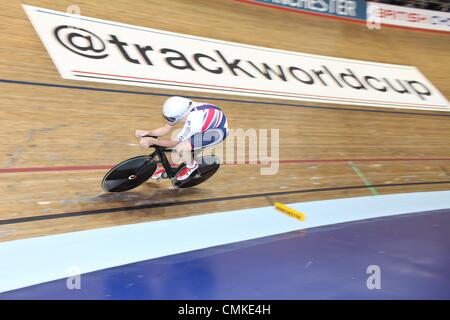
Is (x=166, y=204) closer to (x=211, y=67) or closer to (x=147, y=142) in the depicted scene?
(x=147, y=142)

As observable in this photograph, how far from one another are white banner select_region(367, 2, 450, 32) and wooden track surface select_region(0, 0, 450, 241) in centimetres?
127

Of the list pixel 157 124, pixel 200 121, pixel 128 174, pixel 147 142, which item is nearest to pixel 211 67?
pixel 157 124

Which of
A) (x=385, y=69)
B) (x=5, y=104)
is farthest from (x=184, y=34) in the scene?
(x=385, y=69)

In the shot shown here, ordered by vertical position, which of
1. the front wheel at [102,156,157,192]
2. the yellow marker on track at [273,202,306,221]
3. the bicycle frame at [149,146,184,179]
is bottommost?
the yellow marker on track at [273,202,306,221]

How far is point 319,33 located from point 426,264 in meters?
4.75

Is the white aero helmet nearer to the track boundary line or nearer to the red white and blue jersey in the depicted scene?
the red white and blue jersey

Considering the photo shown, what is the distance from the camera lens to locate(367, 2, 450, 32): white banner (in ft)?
24.3

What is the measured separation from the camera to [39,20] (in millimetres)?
3848

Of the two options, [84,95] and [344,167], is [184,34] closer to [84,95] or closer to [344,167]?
[84,95]

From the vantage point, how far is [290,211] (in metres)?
3.40

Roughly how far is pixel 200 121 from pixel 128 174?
67 cm

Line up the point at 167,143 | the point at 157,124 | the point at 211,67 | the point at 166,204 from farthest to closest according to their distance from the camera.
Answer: the point at 211,67 < the point at 157,124 < the point at 166,204 < the point at 167,143

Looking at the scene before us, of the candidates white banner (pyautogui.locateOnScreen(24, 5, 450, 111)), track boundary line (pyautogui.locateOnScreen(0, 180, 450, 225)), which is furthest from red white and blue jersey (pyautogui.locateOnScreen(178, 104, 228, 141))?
white banner (pyautogui.locateOnScreen(24, 5, 450, 111))

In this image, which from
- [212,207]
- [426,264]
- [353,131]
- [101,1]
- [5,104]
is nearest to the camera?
[426,264]
